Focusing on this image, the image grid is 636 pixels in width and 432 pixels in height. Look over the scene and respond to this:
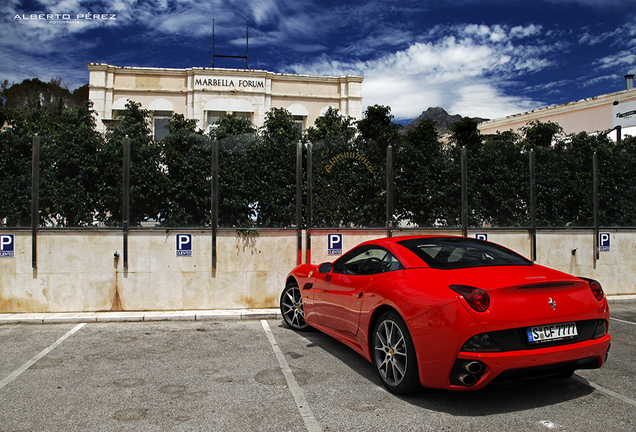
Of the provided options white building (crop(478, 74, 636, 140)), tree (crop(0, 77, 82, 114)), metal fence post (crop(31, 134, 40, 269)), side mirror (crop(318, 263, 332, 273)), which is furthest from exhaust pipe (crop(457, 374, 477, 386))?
tree (crop(0, 77, 82, 114))

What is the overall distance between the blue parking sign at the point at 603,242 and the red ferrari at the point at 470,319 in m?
7.35

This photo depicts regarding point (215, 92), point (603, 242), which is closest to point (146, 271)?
point (603, 242)

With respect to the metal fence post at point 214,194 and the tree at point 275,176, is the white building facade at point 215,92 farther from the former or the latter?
the metal fence post at point 214,194

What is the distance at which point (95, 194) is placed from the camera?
28.6 ft

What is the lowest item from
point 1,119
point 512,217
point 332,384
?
point 332,384

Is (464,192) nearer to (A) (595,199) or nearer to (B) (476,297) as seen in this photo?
(A) (595,199)

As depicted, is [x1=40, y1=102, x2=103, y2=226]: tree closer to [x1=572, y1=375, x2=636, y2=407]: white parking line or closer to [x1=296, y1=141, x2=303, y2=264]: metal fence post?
[x1=296, y1=141, x2=303, y2=264]: metal fence post

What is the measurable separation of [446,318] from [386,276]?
970mm

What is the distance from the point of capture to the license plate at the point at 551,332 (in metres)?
3.58

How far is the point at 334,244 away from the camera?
9.27 m

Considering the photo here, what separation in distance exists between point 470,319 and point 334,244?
585cm

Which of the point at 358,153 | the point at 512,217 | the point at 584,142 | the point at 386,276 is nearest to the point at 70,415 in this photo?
the point at 386,276

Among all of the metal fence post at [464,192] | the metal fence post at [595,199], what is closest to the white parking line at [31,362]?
the metal fence post at [464,192]

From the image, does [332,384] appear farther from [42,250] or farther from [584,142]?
[584,142]
